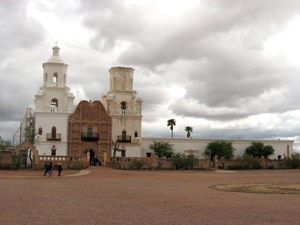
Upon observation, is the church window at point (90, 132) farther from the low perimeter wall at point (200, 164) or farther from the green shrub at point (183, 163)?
the green shrub at point (183, 163)

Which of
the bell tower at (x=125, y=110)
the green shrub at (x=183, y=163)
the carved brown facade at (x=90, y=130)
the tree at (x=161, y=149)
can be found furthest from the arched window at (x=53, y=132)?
the green shrub at (x=183, y=163)

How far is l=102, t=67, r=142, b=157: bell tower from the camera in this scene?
69238 mm

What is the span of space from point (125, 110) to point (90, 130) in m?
6.17

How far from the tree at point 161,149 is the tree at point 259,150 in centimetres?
1354

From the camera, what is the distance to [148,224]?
12.6 metres

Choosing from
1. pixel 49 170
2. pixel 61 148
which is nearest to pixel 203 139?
pixel 61 148

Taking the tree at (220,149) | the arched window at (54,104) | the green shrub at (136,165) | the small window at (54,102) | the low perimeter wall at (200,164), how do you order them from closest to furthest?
the green shrub at (136,165) < the low perimeter wall at (200,164) < the arched window at (54,104) < the small window at (54,102) < the tree at (220,149)

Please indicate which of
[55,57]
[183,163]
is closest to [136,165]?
[183,163]

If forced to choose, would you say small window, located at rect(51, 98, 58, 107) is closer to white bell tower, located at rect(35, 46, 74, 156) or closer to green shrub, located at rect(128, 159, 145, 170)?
white bell tower, located at rect(35, 46, 74, 156)

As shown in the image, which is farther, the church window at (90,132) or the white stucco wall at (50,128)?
the church window at (90,132)

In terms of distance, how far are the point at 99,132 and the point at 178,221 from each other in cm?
5527

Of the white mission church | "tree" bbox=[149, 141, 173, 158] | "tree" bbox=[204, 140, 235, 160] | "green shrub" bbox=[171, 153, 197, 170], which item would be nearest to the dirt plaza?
"green shrub" bbox=[171, 153, 197, 170]

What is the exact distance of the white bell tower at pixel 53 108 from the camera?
65.5 meters

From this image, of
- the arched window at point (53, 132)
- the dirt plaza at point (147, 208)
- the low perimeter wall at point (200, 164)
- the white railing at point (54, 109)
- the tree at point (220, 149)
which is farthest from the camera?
the tree at point (220, 149)
